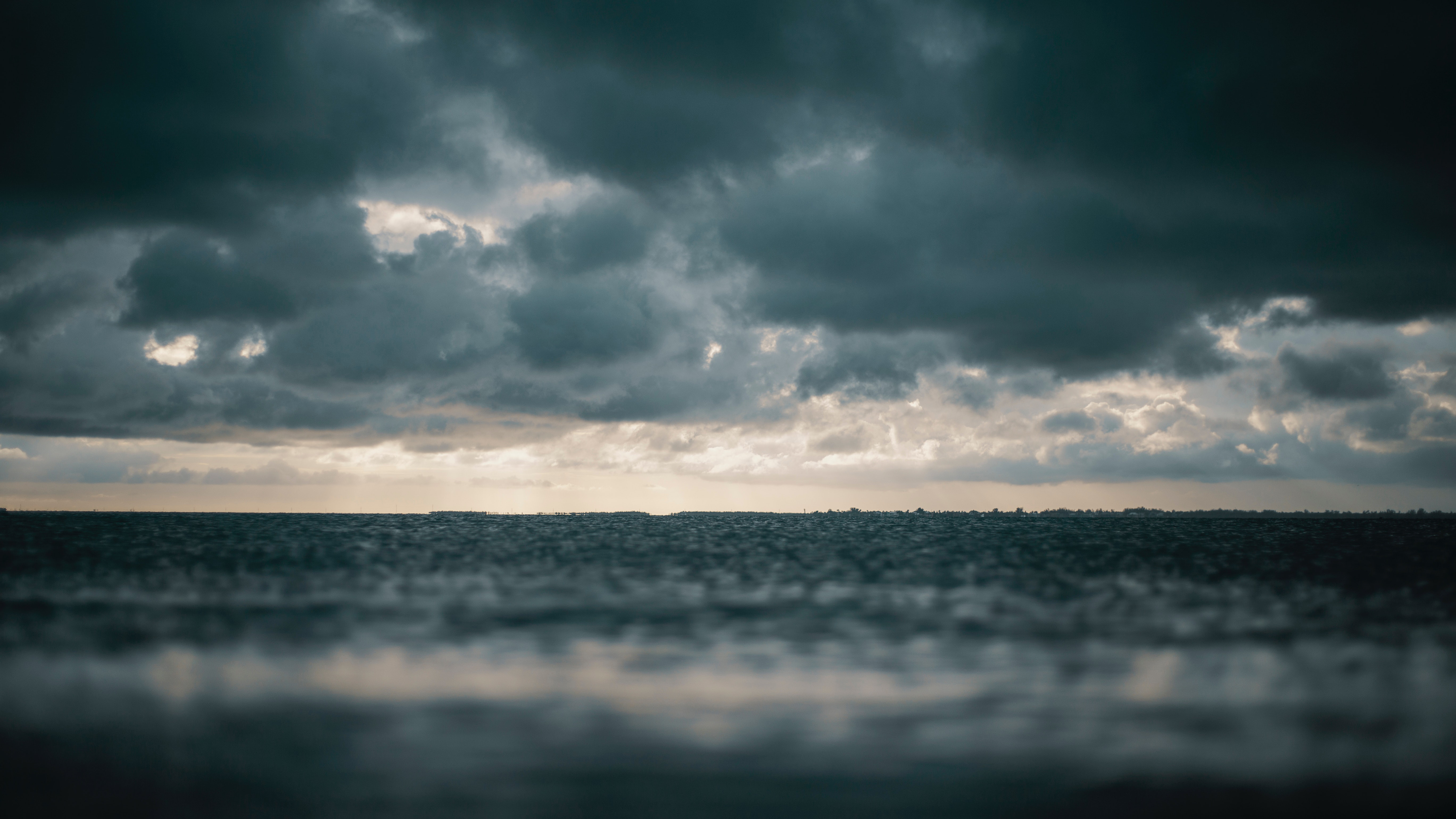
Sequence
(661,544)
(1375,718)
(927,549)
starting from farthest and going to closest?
(661,544) < (927,549) < (1375,718)

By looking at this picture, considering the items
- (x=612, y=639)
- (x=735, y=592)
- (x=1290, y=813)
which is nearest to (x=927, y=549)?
(x=735, y=592)

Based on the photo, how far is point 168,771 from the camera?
13.1 m

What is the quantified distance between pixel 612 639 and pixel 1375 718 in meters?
18.5

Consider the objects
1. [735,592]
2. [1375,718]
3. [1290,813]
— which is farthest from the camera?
[735,592]

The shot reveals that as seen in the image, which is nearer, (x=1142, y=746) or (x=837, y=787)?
(x=837, y=787)

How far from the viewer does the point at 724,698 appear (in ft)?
58.8

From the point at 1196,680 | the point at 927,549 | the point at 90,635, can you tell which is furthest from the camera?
the point at 927,549

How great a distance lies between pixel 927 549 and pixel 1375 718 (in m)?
59.8

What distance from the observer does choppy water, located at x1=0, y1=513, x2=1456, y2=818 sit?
12.3m

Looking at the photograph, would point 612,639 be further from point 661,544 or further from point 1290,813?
point 661,544

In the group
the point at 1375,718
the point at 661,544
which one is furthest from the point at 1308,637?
the point at 661,544

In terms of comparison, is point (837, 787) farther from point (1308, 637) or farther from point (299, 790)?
point (1308, 637)

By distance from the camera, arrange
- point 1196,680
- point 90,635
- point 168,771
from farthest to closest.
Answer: point 90,635, point 1196,680, point 168,771

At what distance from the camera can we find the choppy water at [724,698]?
12.3 meters
